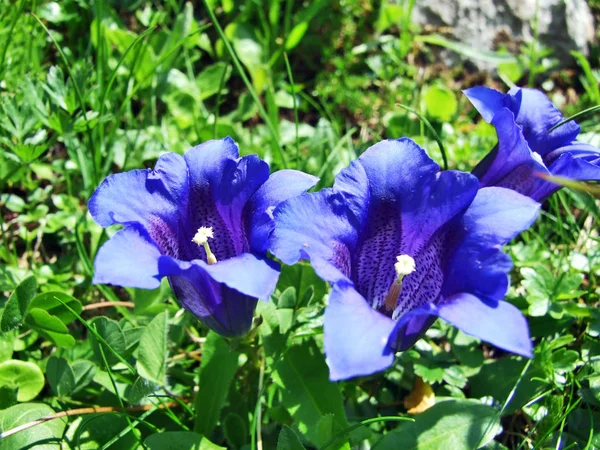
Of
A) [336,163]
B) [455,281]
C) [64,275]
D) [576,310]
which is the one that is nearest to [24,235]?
[64,275]

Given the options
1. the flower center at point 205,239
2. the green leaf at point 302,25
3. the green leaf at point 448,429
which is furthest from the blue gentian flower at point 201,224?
the green leaf at point 302,25

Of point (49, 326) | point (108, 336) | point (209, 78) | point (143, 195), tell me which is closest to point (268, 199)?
point (143, 195)

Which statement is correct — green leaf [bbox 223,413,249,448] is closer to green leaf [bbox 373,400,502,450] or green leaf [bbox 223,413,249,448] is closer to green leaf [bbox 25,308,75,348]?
green leaf [bbox 373,400,502,450]

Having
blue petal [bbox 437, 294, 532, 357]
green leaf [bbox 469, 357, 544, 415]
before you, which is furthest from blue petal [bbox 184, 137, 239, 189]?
green leaf [bbox 469, 357, 544, 415]

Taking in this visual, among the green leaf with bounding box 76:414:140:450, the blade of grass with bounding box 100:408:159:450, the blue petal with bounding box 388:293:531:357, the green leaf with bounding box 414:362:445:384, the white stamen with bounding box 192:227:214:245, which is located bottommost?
the green leaf with bounding box 414:362:445:384

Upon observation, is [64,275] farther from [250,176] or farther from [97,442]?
[250,176]

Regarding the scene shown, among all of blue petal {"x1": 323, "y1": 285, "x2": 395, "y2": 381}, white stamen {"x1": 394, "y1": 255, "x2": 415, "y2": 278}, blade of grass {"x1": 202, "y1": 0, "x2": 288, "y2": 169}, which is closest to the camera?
blue petal {"x1": 323, "y1": 285, "x2": 395, "y2": 381}
